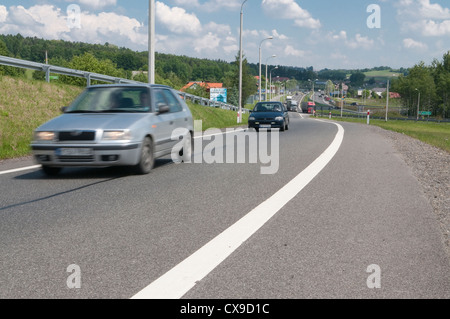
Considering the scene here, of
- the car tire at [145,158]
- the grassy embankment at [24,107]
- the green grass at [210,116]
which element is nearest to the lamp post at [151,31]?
the grassy embankment at [24,107]

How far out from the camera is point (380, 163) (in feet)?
36.1

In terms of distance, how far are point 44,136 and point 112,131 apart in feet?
3.62

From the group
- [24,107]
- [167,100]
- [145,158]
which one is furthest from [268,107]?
[145,158]

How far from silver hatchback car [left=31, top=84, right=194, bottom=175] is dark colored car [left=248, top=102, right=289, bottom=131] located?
13266 mm

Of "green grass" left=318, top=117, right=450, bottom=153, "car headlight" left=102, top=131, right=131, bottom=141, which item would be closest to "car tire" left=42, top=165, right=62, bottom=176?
"car headlight" left=102, top=131, right=131, bottom=141

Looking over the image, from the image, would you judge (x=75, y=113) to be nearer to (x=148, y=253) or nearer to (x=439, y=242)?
(x=148, y=253)

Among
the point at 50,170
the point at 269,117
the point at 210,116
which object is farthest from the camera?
the point at 210,116

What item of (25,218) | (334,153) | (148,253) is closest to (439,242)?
(148,253)

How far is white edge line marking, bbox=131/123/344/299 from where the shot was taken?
133 inches

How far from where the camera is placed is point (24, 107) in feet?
51.0

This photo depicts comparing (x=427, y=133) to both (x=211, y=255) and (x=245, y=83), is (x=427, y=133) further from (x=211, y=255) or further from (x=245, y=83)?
(x=245, y=83)

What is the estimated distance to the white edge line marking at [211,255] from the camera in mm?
3373

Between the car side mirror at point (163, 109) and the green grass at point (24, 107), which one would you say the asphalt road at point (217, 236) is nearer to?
the car side mirror at point (163, 109)

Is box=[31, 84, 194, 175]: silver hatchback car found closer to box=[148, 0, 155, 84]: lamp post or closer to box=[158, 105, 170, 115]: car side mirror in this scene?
box=[158, 105, 170, 115]: car side mirror
